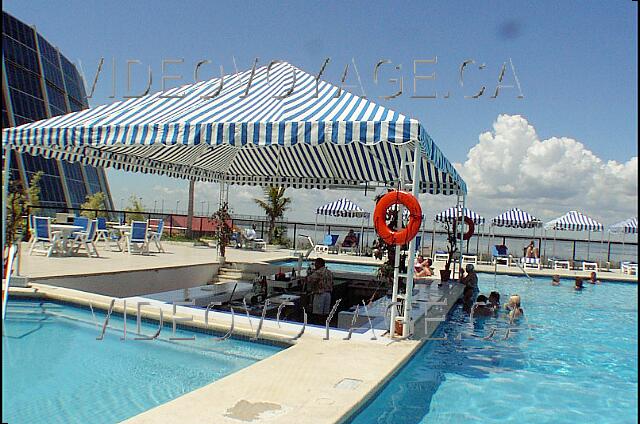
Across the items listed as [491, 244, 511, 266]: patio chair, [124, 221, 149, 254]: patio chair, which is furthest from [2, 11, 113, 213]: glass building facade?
[491, 244, 511, 266]: patio chair

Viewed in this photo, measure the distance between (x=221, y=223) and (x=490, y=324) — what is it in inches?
271

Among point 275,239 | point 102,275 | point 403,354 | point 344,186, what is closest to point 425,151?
point 403,354

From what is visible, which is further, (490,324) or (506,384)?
(490,324)

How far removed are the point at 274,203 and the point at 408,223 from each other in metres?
17.0

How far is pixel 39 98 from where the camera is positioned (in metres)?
35.1

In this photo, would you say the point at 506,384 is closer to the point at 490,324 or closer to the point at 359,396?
the point at 359,396

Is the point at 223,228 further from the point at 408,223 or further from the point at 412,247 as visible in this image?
the point at 408,223

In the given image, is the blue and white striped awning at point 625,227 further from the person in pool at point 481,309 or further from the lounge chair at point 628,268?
the person in pool at point 481,309

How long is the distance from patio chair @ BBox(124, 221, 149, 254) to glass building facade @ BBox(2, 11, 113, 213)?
61.6 feet

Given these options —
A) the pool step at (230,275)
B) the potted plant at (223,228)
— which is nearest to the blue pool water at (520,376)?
the pool step at (230,275)

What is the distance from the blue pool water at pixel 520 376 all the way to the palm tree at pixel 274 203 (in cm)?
1324

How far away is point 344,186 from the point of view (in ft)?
43.2

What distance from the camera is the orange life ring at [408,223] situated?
17.7 feet

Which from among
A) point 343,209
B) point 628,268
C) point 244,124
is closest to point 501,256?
point 628,268
